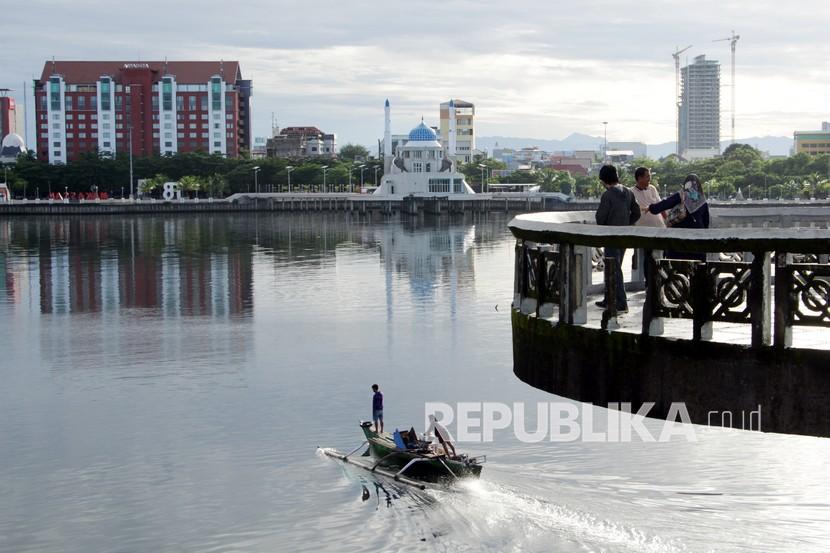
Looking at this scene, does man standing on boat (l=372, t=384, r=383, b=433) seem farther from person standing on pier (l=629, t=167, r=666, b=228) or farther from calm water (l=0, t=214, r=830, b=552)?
person standing on pier (l=629, t=167, r=666, b=228)

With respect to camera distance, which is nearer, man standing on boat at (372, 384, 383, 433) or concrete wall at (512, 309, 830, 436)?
concrete wall at (512, 309, 830, 436)

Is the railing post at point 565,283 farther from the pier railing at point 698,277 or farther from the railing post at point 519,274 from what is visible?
the railing post at point 519,274

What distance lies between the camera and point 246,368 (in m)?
44.6

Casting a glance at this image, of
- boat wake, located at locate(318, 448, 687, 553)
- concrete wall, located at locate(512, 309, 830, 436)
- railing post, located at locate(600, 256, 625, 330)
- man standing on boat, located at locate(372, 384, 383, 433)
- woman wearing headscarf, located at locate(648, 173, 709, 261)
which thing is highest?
woman wearing headscarf, located at locate(648, 173, 709, 261)

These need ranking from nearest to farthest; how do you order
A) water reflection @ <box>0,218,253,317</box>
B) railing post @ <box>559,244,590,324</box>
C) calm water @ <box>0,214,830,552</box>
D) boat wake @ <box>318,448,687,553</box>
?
railing post @ <box>559,244,590,324</box>, boat wake @ <box>318,448,687,553</box>, calm water @ <box>0,214,830,552</box>, water reflection @ <box>0,218,253,317</box>

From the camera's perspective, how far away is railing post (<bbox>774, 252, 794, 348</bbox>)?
26.9ft

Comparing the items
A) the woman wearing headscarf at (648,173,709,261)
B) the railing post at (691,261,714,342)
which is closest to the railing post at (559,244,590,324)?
the railing post at (691,261,714,342)

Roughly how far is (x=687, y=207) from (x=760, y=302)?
4.43 meters

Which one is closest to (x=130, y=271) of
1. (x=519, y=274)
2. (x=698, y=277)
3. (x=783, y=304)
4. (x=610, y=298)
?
(x=519, y=274)

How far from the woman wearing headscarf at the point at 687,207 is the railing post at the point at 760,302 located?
13.1ft

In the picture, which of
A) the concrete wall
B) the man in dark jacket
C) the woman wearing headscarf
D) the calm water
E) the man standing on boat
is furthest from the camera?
the man standing on boat

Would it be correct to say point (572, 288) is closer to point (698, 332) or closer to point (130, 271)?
point (698, 332)

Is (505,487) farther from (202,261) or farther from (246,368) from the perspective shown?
(202,261)

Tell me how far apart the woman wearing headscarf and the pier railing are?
2.22 metres
